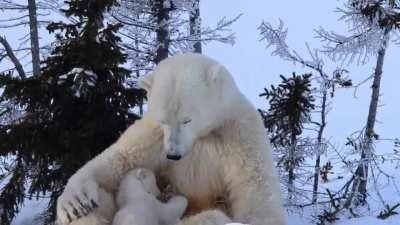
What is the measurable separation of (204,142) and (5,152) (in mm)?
1964

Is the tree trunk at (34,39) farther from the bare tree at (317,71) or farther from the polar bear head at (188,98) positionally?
the polar bear head at (188,98)

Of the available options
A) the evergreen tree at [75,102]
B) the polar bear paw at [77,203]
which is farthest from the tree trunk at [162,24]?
the polar bear paw at [77,203]

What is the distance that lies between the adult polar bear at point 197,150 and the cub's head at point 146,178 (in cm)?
11

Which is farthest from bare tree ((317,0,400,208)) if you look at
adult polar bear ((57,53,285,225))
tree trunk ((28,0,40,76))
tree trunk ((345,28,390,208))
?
adult polar bear ((57,53,285,225))

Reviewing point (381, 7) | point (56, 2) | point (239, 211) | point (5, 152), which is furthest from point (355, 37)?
point (239, 211)

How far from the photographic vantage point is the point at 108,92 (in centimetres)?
462

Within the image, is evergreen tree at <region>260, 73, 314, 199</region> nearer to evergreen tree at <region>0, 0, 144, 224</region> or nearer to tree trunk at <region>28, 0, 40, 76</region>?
evergreen tree at <region>0, 0, 144, 224</region>

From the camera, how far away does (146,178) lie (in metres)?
3.20

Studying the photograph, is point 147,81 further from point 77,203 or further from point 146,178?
point 77,203

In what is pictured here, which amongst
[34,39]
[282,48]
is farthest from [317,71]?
[34,39]

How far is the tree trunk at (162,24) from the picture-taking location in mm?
8274

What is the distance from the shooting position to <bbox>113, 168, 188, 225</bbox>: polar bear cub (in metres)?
2.94

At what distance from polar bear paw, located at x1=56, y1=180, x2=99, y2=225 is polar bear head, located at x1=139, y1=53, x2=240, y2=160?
0.42 metres

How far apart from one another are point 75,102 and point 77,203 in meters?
1.70
